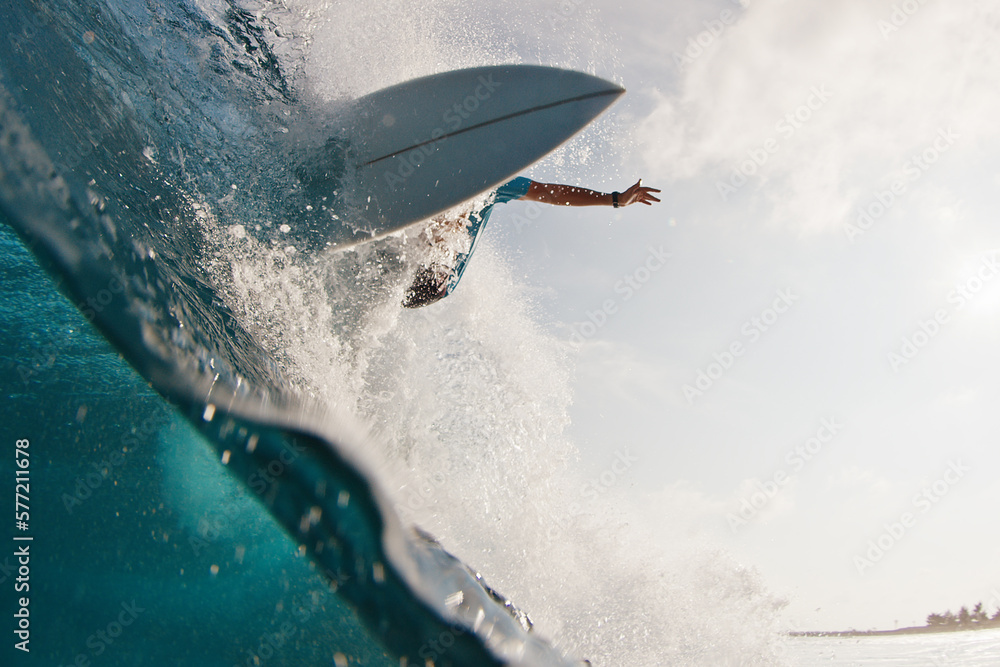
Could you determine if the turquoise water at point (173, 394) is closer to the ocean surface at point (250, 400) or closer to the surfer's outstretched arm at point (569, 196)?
the ocean surface at point (250, 400)

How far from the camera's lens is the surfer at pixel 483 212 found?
3.99m

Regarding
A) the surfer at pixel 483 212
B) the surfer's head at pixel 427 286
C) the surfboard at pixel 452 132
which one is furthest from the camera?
the surfer's head at pixel 427 286

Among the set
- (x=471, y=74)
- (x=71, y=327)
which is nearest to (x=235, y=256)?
(x=471, y=74)

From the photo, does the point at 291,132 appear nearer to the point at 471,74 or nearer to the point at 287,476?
the point at 471,74

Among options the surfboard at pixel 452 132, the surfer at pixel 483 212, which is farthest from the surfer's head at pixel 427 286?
the surfboard at pixel 452 132

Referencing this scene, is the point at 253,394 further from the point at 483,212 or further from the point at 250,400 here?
the point at 483,212

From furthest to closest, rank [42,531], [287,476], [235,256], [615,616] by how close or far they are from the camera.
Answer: [42,531]
[615,616]
[235,256]
[287,476]

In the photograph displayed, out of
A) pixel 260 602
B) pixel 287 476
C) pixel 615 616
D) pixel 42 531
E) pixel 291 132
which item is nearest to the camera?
pixel 287 476

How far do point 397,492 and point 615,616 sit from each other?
18.9ft

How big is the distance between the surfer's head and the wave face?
19cm

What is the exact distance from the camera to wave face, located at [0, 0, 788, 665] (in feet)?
2.62

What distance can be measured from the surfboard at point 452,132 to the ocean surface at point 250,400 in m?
0.21

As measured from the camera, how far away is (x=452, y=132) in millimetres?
3727

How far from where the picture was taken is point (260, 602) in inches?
361
